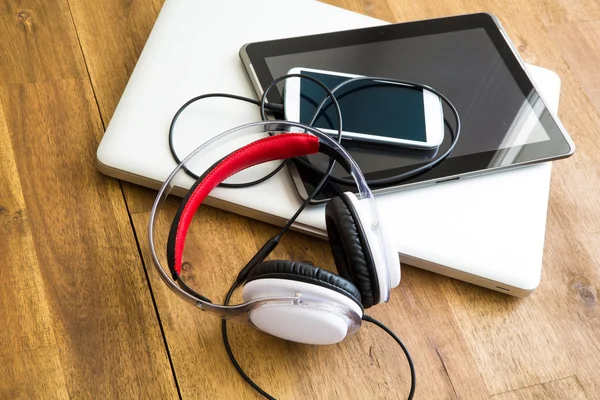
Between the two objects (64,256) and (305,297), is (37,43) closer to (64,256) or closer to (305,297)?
(64,256)

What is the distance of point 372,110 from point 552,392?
36 cm

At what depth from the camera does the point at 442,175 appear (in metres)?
0.75

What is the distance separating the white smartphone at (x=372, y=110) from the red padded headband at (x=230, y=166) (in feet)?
0.26

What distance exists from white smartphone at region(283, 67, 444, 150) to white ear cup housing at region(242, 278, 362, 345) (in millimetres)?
228

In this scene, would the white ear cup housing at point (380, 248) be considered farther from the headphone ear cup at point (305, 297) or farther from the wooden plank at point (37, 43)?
the wooden plank at point (37, 43)

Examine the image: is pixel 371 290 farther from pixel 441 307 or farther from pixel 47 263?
pixel 47 263

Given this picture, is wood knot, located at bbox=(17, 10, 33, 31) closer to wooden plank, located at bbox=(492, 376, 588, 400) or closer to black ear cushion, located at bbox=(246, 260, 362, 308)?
black ear cushion, located at bbox=(246, 260, 362, 308)

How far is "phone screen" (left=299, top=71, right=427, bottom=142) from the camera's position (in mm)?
758

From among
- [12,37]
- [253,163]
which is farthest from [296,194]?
[12,37]

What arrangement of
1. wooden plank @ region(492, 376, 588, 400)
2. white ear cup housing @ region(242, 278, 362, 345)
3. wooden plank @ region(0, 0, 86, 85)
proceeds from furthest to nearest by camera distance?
wooden plank @ region(0, 0, 86, 85)
wooden plank @ region(492, 376, 588, 400)
white ear cup housing @ region(242, 278, 362, 345)

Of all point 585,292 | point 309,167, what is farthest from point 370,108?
point 585,292

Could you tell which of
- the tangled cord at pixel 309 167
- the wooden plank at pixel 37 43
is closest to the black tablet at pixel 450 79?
the tangled cord at pixel 309 167

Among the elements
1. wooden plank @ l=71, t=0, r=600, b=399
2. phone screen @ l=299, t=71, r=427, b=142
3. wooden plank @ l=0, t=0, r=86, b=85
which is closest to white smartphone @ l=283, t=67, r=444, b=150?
phone screen @ l=299, t=71, r=427, b=142

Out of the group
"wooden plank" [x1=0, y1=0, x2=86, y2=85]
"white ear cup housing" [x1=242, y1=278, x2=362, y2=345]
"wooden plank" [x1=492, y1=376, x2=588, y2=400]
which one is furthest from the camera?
"wooden plank" [x1=0, y1=0, x2=86, y2=85]
